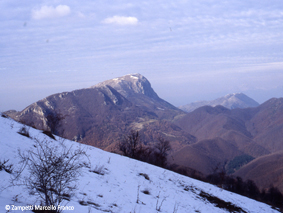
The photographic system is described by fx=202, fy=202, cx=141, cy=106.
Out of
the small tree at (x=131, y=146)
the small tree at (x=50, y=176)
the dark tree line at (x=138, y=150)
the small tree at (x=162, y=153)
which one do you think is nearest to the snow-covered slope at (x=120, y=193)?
the small tree at (x=50, y=176)

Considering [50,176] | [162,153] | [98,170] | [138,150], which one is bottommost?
[162,153]

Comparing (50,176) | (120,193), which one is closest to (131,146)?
(120,193)

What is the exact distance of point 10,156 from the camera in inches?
431

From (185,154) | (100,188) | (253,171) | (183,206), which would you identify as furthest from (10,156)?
(185,154)

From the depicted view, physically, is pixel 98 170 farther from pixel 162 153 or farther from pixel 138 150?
pixel 162 153

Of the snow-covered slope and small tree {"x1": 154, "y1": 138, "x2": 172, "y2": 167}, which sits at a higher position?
the snow-covered slope

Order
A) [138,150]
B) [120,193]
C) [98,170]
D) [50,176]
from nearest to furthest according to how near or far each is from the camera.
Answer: [50,176] < [120,193] < [98,170] < [138,150]

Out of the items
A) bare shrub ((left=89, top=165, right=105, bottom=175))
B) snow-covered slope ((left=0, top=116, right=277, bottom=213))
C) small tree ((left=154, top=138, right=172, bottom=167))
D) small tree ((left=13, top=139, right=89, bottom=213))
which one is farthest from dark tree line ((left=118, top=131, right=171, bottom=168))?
small tree ((left=13, top=139, right=89, bottom=213))

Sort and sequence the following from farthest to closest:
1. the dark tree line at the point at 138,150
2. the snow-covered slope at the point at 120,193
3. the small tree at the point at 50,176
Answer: the dark tree line at the point at 138,150
the snow-covered slope at the point at 120,193
the small tree at the point at 50,176

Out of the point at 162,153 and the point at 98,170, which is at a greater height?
the point at 98,170

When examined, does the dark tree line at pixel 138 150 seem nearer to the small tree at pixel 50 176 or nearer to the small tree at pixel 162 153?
the small tree at pixel 162 153

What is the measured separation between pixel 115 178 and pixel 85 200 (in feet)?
15.8

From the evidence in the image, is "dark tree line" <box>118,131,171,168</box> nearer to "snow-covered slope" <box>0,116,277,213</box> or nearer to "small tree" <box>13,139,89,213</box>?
"snow-covered slope" <box>0,116,277,213</box>

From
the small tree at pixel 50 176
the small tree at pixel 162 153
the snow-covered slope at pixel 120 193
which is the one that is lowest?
the small tree at pixel 162 153
